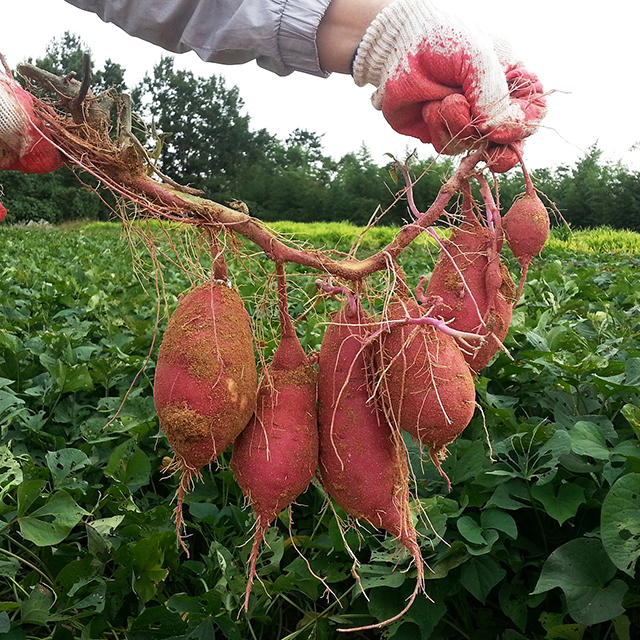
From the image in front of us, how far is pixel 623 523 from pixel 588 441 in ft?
0.88

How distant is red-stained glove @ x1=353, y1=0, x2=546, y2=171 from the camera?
1.22m

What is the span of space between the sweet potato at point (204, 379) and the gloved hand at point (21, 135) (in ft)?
1.37

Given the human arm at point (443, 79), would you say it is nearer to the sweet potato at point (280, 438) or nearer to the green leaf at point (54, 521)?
the sweet potato at point (280, 438)

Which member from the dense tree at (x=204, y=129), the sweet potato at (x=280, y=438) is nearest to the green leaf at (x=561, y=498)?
the sweet potato at (x=280, y=438)

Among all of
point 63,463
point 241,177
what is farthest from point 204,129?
point 63,463

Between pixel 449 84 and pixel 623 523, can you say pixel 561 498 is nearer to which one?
pixel 623 523

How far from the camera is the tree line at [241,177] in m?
19.8

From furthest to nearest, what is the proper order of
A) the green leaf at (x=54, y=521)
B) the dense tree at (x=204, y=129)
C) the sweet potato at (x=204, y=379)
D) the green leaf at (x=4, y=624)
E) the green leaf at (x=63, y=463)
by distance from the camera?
the dense tree at (x=204, y=129)
the green leaf at (x=63, y=463)
the green leaf at (x=54, y=521)
the green leaf at (x=4, y=624)
the sweet potato at (x=204, y=379)

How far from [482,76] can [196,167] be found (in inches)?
1444

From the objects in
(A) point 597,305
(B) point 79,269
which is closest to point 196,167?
(B) point 79,269

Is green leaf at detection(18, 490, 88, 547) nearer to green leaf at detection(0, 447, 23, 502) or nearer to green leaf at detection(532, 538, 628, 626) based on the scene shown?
green leaf at detection(0, 447, 23, 502)

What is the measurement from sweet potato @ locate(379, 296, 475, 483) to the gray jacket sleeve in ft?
2.35

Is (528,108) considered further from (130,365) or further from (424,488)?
(130,365)

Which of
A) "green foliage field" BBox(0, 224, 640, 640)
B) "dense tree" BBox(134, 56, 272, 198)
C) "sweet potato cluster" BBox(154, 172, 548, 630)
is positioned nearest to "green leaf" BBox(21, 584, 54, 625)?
"green foliage field" BBox(0, 224, 640, 640)
